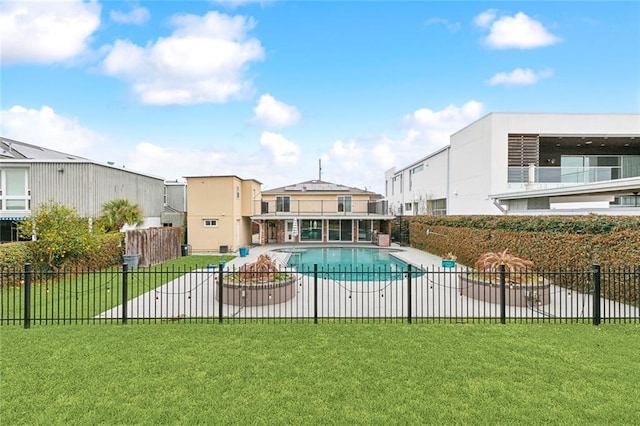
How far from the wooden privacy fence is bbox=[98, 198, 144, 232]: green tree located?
140 centimetres

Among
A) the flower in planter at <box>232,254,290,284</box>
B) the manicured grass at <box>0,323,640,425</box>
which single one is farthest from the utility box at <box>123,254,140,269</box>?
the manicured grass at <box>0,323,640,425</box>

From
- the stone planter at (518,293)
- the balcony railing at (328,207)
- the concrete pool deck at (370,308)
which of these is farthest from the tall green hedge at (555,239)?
the balcony railing at (328,207)

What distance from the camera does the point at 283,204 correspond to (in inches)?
1223

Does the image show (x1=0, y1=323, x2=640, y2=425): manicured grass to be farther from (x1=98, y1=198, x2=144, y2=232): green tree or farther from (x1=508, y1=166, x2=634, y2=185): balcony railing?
(x1=508, y1=166, x2=634, y2=185): balcony railing

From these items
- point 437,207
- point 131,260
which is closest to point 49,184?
point 131,260

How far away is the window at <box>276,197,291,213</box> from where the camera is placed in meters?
30.9

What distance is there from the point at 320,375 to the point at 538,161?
2182 cm

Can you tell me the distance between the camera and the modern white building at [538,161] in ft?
56.3

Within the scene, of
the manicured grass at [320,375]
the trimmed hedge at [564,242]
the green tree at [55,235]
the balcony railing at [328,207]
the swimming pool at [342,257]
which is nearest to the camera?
the manicured grass at [320,375]

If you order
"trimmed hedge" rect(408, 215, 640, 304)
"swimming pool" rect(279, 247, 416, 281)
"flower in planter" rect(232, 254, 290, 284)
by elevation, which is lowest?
"swimming pool" rect(279, 247, 416, 281)

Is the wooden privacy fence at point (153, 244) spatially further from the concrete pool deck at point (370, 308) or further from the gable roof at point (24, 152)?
the concrete pool deck at point (370, 308)

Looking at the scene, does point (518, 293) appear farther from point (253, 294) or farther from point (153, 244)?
point (153, 244)

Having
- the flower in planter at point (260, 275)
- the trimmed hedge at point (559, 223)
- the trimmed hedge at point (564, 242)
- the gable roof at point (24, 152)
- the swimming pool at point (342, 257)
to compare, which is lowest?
the swimming pool at point (342, 257)

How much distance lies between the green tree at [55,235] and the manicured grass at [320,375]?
660cm
